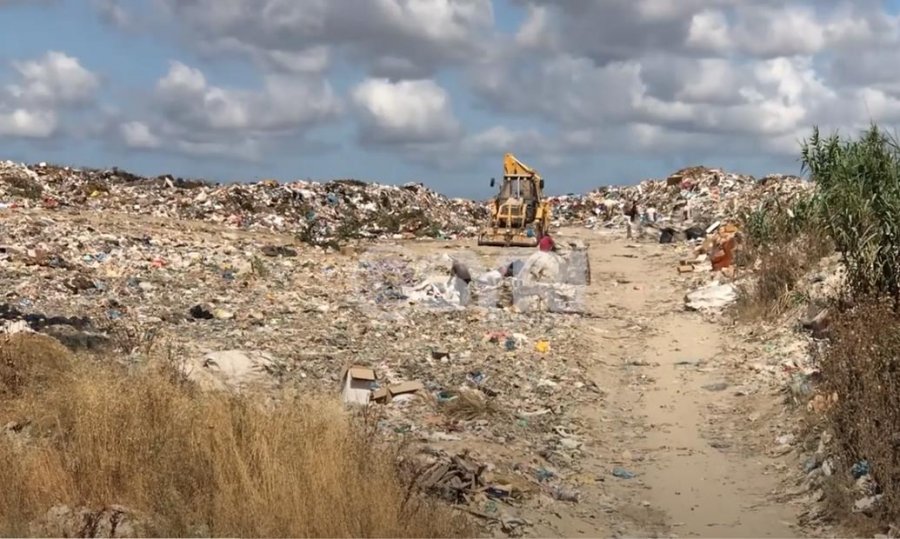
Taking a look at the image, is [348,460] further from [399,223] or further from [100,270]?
[399,223]

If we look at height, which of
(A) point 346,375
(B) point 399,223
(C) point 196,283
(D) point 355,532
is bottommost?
(D) point 355,532

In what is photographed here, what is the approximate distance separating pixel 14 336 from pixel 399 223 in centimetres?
1624

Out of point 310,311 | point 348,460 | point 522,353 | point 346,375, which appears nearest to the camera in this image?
point 348,460

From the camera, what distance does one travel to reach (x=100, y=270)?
40.3 ft

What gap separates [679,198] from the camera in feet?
89.8

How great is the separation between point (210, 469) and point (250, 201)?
59.6ft

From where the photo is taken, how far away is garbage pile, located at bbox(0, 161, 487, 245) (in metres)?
20.3

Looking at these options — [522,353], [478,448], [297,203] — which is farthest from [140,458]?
[297,203]

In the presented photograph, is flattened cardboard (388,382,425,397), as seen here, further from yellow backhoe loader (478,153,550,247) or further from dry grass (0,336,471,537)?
yellow backhoe loader (478,153,550,247)

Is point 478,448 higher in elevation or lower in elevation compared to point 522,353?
lower

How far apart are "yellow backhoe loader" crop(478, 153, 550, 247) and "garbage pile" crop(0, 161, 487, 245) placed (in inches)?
113

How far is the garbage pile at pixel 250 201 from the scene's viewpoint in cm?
2028

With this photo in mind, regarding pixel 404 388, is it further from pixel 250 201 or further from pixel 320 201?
pixel 320 201

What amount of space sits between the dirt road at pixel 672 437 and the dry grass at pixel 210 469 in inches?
48.5
